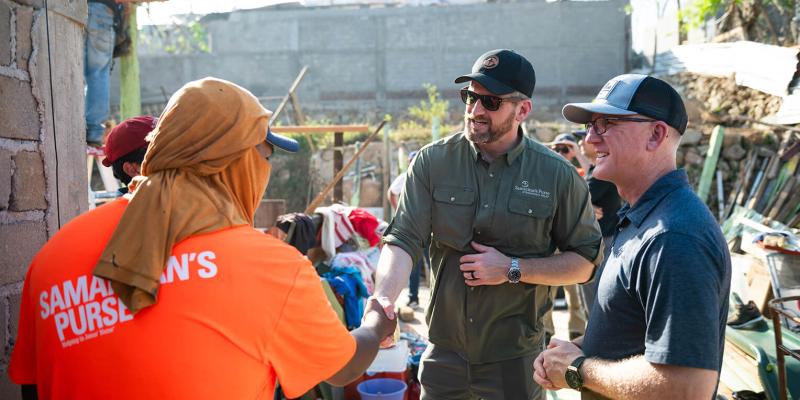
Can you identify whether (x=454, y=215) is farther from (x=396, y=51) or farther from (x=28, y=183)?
(x=396, y=51)

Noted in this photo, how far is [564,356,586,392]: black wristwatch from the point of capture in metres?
2.03

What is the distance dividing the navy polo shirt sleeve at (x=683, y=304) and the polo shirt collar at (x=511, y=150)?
4.48 feet

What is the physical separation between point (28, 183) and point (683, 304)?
227cm

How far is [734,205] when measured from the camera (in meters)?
11.4

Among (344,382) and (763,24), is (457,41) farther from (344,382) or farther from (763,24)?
(344,382)

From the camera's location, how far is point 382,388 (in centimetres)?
456

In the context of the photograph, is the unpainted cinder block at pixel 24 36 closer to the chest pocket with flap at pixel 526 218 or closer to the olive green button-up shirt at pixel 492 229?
the olive green button-up shirt at pixel 492 229

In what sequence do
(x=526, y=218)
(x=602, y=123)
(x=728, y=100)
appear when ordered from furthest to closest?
(x=728, y=100) < (x=526, y=218) < (x=602, y=123)

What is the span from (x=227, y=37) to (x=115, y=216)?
2221 cm

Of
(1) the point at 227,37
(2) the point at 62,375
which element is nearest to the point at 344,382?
(2) the point at 62,375

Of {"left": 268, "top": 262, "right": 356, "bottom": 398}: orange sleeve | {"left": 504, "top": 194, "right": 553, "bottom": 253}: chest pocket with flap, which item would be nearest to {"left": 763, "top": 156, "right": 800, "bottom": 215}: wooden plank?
{"left": 504, "top": 194, "right": 553, "bottom": 253}: chest pocket with flap

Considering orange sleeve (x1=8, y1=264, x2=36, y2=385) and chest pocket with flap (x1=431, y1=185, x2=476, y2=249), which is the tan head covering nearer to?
orange sleeve (x1=8, y1=264, x2=36, y2=385)

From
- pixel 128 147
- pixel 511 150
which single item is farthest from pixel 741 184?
pixel 128 147

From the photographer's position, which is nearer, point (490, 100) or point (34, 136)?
point (34, 136)
